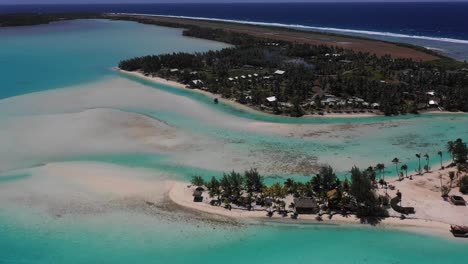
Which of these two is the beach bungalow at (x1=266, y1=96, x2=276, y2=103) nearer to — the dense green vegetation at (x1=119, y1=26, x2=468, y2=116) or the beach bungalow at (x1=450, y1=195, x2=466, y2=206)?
the dense green vegetation at (x1=119, y1=26, x2=468, y2=116)

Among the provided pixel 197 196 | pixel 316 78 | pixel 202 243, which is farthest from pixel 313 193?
pixel 316 78

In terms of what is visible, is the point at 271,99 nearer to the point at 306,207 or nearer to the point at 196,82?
the point at 196,82

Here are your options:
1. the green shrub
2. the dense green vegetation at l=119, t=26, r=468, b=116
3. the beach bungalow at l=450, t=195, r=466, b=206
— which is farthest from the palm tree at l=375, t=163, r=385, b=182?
the dense green vegetation at l=119, t=26, r=468, b=116

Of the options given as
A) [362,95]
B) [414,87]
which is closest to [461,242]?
[362,95]

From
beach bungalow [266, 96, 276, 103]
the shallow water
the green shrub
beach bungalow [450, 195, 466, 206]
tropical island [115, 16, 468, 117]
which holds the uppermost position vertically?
tropical island [115, 16, 468, 117]

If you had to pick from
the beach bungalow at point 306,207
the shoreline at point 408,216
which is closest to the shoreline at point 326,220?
the shoreline at point 408,216

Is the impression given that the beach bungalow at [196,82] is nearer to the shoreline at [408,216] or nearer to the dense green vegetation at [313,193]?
the dense green vegetation at [313,193]

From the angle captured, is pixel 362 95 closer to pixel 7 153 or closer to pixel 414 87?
pixel 414 87
